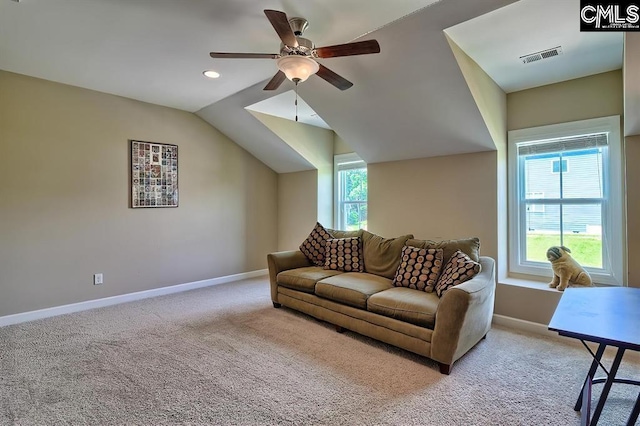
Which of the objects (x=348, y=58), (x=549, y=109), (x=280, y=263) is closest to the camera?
(x=348, y=58)

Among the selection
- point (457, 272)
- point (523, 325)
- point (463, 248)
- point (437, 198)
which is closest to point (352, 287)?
point (457, 272)

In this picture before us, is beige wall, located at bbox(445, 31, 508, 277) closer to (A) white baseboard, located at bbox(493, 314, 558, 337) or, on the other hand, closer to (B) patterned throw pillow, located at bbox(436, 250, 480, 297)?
(A) white baseboard, located at bbox(493, 314, 558, 337)

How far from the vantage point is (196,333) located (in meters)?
3.15

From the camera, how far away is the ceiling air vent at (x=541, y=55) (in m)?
2.72

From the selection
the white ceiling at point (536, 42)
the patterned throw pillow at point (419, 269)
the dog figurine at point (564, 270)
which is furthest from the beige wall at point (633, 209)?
the patterned throw pillow at point (419, 269)

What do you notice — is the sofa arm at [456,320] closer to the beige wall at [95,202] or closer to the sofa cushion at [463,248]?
the sofa cushion at [463,248]

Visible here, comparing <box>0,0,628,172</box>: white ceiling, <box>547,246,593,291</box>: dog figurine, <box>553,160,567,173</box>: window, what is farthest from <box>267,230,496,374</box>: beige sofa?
<box>0,0,628,172</box>: white ceiling

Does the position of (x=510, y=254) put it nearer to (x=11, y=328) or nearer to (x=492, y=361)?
(x=492, y=361)

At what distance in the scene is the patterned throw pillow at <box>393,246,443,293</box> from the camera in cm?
302

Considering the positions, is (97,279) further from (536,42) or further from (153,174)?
(536,42)

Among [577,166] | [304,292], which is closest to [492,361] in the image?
[304,292]

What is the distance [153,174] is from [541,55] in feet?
15.3

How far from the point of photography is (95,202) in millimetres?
3988

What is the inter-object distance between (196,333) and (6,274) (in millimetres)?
2201
